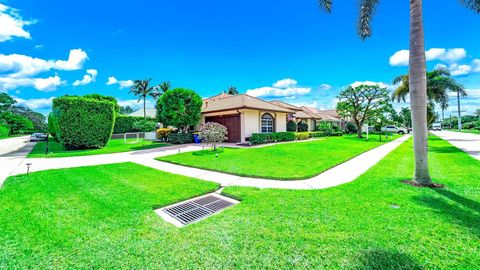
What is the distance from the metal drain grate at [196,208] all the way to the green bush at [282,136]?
45.7 ft

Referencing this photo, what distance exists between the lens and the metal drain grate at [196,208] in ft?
12.6

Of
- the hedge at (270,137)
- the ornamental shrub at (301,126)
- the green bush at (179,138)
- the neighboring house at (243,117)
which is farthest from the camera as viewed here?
the ornamental shrub at (301,126)

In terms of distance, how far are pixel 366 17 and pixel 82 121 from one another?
58.0 feet

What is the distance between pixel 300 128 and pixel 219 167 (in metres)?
21.8

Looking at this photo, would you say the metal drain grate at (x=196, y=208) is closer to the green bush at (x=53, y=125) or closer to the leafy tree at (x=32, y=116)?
the green bush at (x=53, y=125)

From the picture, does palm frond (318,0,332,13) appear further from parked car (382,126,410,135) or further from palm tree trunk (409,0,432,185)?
parked car (382,126,410,135)

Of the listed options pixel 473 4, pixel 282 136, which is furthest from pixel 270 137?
pixel 473 4

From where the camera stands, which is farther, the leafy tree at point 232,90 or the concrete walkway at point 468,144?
the leafy tree at point 232,90

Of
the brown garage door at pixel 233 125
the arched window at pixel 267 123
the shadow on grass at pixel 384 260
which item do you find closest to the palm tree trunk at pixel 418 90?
the shadow on grass at pixel 384 260

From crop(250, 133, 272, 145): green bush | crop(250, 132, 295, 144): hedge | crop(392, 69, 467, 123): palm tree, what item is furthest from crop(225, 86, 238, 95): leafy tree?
crop(392, 69, 467, 123): palm tree

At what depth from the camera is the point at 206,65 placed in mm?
24438

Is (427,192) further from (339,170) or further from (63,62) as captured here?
(63,62)

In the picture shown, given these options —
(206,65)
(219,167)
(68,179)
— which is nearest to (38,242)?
(68,179)

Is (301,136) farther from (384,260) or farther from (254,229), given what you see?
(384,260)
